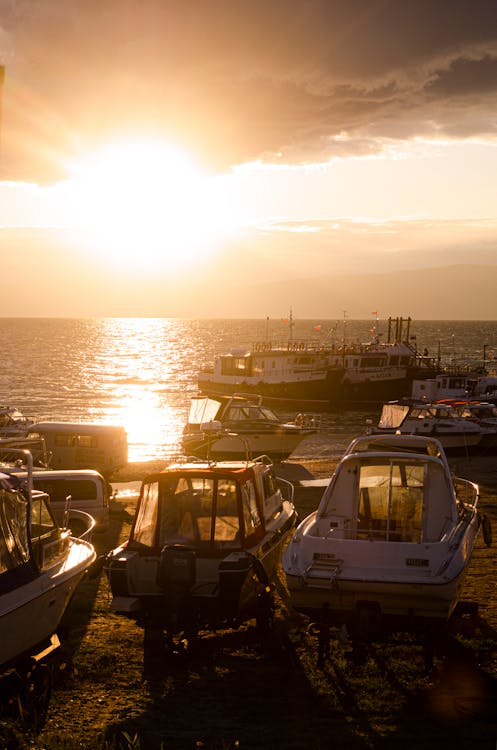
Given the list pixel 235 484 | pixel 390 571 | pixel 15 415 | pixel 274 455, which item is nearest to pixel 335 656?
pixel 390 571

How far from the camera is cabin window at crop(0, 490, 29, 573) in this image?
29.7ft

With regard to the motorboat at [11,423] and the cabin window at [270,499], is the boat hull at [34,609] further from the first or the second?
the motorboat at [11,423]

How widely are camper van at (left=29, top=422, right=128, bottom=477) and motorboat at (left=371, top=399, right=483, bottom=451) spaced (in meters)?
16.5

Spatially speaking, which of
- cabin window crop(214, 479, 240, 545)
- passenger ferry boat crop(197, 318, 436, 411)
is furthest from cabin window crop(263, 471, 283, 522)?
passenger ferry boat crop(197, 318, 436, 411)

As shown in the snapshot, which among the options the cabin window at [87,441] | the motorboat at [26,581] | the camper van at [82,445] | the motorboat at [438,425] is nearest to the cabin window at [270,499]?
the motorboat at [26,581]

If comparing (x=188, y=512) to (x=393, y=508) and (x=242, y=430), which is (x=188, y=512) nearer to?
(x=393, y=508)

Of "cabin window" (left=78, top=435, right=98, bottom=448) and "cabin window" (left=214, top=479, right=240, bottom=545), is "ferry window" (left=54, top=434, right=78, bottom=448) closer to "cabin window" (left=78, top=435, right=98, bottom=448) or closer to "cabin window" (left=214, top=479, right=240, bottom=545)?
"cabin window" (left=78, top=435, right=98, bottom=448)

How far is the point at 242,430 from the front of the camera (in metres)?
34.6

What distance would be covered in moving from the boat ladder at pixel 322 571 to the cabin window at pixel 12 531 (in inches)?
126

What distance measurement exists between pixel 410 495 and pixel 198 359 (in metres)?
140

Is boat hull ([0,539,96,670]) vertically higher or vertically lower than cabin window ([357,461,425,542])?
lower

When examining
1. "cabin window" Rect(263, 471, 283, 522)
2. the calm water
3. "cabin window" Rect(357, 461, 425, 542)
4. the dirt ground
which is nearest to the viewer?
the dirt ground

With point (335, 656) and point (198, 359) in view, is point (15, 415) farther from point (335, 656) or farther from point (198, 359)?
point (198, 359)

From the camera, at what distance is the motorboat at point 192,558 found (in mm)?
10477
